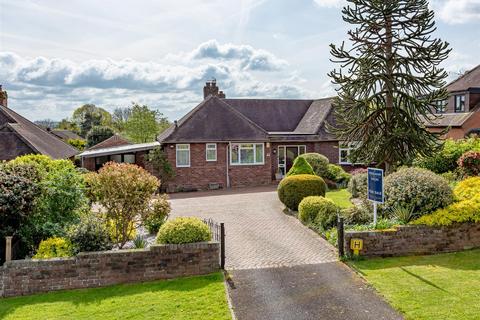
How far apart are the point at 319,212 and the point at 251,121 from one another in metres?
15.0

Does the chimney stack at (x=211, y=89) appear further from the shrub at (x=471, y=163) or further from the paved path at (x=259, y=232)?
the shrub at (x=471, y=163)

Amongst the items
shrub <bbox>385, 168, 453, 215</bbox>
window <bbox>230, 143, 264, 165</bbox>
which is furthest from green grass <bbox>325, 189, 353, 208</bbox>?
window <bbox>230, 143, 264, 165</bbox>

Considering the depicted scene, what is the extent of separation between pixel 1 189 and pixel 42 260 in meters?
2.34

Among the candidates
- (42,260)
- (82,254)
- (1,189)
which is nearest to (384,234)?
(82,254)

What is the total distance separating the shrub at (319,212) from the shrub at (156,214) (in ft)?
16.4

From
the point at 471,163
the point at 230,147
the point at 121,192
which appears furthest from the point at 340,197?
the point at 121,192

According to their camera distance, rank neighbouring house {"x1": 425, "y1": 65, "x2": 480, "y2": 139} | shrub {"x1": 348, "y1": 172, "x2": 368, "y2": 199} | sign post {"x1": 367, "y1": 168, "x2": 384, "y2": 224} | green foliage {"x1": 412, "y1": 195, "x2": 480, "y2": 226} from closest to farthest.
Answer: sign post {"x1": 367, "y1": 168, "x2": 384, "y2": 224}, green foliage {"x1": 412, "y1": 195, "x2": 480, "y2": 226}, shrub {"x1": 348, "y1": 172, "x2": 368, "y2": 199}, neighbouring house {"x1": 425, "y1": 65, "x2": 480, "y2": 139}

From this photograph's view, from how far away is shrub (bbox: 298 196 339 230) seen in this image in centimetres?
1364

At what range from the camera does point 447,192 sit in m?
12.5

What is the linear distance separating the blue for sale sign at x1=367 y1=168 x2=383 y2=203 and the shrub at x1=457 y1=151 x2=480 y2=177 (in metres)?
8.28

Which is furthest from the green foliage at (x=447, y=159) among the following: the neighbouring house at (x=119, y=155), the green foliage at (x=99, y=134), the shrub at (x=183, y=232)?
the green foliage at (x=99, y=134)

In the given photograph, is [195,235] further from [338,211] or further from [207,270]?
[338,211]

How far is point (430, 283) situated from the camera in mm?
9312

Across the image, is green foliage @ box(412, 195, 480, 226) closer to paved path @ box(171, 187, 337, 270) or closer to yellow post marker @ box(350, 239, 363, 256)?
yellow post marker @ box(350, 239, 363, 256)
